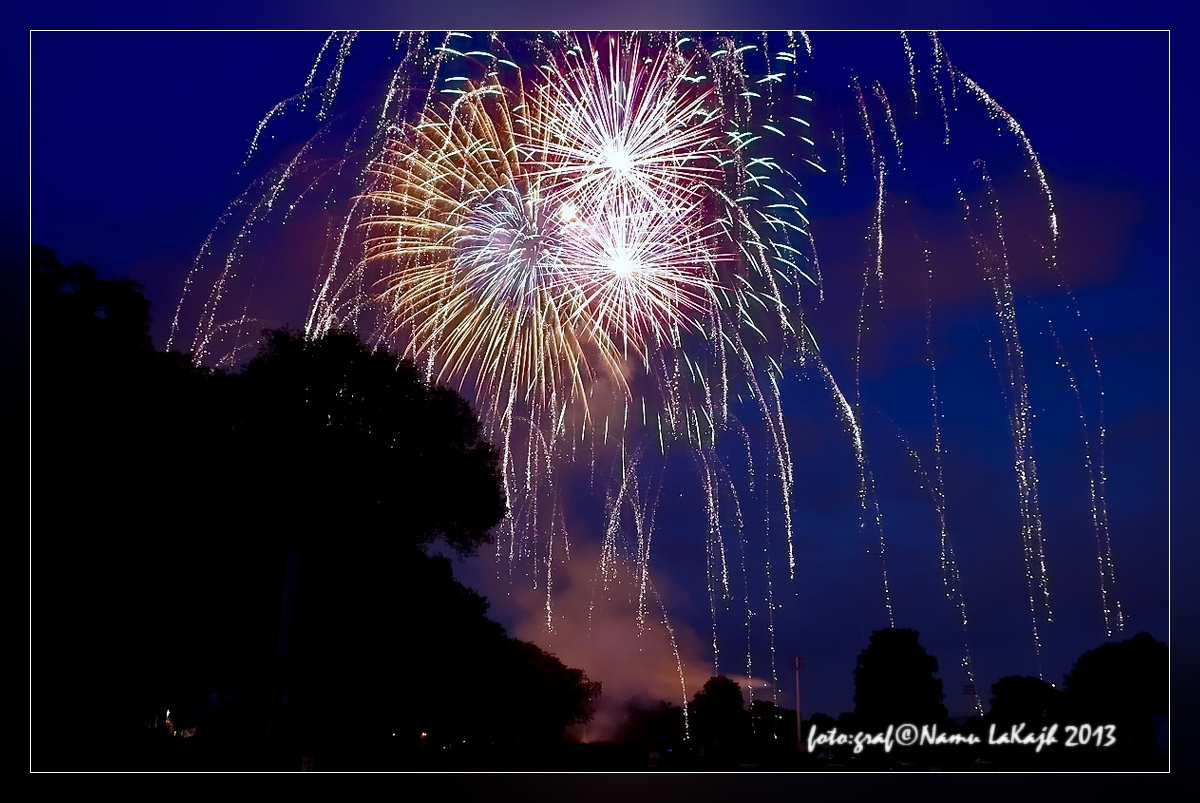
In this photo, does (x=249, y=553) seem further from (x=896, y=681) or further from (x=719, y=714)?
(x=896, y=681)

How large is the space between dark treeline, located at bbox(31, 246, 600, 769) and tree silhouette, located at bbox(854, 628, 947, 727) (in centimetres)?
289

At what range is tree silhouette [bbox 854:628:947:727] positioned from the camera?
1038 cm

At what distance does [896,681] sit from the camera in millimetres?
11578

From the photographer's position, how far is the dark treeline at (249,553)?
908 cm

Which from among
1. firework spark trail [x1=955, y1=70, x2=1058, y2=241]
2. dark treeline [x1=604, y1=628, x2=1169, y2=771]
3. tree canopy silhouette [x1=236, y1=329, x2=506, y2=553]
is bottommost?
dark treeline [x1=604, y1=628, x2=1169, y2=771]

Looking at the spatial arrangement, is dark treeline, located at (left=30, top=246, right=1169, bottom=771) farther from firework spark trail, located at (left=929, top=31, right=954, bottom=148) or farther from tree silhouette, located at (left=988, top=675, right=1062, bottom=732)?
firework spark trail, located at (left=929, top=31, right=954, bottom=148)

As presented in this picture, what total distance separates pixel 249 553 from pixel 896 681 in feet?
21.1

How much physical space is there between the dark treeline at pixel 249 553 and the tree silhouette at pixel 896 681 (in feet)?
9.48

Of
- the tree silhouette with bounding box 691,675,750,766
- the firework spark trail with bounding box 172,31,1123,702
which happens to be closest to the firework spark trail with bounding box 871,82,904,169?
the firework spark trail with bounding box 172,31,1123,702

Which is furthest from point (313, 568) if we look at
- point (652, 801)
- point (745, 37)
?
point (745, 37)

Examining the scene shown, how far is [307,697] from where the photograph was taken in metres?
10.5
